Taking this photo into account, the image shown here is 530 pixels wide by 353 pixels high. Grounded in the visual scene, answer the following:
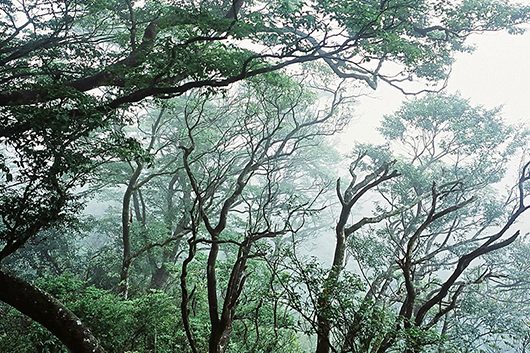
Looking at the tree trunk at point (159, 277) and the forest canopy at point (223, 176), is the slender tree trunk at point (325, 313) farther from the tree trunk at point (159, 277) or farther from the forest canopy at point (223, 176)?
the tree trunk at point (159, 277)

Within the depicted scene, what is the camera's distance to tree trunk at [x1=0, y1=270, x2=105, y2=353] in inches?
173

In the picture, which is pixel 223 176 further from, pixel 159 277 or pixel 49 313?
pixel 159 277

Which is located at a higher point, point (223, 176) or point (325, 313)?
point (223, 176)

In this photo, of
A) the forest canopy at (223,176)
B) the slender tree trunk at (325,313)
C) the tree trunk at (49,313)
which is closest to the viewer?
the slender tree trunk at (325,313)

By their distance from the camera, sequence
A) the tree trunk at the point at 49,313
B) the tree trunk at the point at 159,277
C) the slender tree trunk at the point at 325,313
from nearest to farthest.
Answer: the slender tree trunk at the point at 325,313, the tree trunk at the point at 49,313, the tree trunk at the point at 159,277

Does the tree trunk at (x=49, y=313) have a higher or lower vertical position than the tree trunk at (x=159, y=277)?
lower

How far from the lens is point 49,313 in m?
4.51

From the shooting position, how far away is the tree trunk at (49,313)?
439 centimetres

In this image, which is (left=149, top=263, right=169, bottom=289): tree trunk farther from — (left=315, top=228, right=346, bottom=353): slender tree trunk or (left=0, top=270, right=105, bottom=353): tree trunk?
(left=315, top=228, right=346, bottom=353): slender tree trunk

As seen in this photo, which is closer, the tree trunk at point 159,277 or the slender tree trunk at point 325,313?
the slender tree trunk at point 325,313

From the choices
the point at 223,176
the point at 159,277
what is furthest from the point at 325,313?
the point at 159,277

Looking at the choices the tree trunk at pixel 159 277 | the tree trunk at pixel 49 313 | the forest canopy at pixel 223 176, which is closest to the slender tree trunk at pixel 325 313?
the forest canopy at pixel 223 176

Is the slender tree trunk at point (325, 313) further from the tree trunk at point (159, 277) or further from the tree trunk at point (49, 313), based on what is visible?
the tree trunk at point (159, 277)

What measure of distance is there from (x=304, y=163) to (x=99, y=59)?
13640mm
